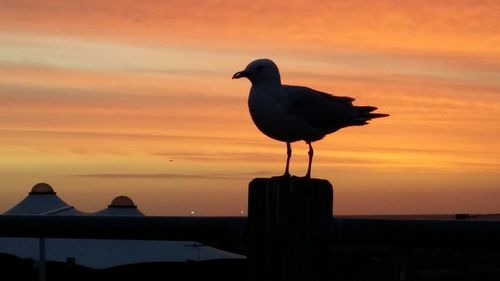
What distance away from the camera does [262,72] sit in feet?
17.6

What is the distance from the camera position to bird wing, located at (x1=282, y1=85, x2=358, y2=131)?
18.1 ft

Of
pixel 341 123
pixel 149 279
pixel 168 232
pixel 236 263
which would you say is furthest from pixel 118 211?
pixel 168 232

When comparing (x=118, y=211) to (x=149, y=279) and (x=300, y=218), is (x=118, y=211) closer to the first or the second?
(x=149, y=279)

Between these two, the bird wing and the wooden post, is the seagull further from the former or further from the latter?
the wooden post

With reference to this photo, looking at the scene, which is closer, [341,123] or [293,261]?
[293,261]

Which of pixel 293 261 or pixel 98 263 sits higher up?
pixel 293 261

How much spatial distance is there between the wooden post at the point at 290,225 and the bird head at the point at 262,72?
2.13 meters

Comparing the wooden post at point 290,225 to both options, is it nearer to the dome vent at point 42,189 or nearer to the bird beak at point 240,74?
the bird beak at point 240,74

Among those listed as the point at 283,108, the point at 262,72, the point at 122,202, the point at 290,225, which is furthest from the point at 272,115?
the point at 122,202

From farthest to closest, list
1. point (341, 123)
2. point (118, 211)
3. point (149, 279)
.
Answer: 1. point (149, 279)
2. point (118, 211)
3. point (341, 123)

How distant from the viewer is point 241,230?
3369 millimetres

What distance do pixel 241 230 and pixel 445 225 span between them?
0.73m

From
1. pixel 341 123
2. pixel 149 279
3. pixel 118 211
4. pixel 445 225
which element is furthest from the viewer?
pixel 149 279

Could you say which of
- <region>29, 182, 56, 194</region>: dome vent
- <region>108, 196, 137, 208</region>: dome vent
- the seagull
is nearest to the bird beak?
the seagull
